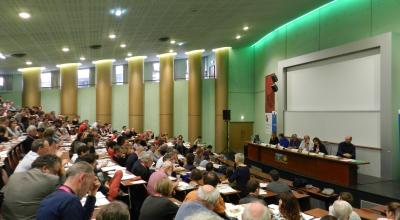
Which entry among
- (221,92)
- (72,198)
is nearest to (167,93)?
(221,92)

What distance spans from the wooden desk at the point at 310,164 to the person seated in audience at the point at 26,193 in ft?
24.2

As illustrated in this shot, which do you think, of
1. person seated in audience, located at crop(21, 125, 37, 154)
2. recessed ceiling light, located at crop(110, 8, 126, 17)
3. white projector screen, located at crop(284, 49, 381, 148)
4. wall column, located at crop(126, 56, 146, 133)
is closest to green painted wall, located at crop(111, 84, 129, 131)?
wall column, located at crop(126, 56, 146, 133)

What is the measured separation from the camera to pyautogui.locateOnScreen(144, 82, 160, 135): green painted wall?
1967 cm

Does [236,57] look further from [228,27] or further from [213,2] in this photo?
[213,2]

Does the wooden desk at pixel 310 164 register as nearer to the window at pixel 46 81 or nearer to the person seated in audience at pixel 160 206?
the person seated in audience at pixel 160 206

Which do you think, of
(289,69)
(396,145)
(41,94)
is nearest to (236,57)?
(289,69)

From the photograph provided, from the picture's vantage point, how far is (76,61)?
18953mm

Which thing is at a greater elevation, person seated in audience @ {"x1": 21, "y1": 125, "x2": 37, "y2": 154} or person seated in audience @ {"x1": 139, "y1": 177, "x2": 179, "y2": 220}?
person seated in audience @ {"x1": 21, "y1": 125, "x2": 37, "y2": 154}

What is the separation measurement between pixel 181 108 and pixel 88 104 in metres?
6.05

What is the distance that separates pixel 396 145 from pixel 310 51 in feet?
16.8

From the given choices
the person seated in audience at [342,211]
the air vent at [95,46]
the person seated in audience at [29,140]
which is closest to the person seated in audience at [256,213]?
the person seated in audience at [342,211]

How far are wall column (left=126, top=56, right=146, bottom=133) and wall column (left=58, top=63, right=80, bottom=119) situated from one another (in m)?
3.71

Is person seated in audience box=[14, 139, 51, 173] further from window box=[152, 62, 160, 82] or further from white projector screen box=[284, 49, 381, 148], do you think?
window box=[152, 62, 160, 82]

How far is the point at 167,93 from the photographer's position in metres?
18.9
